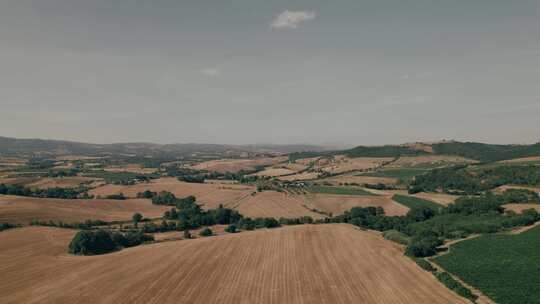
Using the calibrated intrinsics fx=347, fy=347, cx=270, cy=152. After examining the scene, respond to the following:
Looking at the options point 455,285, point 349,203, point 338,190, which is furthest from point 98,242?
point 338,190

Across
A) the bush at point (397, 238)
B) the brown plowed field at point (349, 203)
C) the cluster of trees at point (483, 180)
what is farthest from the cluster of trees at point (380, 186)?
the bush at point (397, 238)

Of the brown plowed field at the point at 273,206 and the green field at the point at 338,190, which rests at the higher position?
the green field at the point at 338,190

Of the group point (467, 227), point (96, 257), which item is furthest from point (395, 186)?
point (96, 257)

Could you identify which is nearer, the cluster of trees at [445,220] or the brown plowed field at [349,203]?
the cluster of trees at [445,220]

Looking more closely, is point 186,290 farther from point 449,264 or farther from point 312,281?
point 449,264

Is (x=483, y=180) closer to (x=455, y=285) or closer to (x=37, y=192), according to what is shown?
(x=455, y=285)

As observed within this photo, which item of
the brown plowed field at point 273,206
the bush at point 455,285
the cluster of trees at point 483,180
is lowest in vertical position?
the brown plowed field at point 273,206

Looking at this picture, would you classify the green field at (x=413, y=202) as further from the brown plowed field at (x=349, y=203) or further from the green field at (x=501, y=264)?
the green field at (x=501, y=264)
